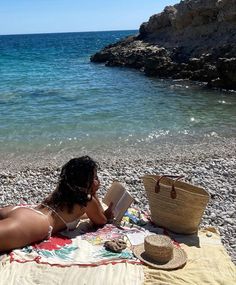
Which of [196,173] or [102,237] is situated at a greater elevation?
[102,237]


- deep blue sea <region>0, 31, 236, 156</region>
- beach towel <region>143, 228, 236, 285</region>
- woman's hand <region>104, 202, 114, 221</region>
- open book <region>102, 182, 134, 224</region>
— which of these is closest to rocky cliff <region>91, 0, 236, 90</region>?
deep blue sea <region>0, 31, 236, 156</region>

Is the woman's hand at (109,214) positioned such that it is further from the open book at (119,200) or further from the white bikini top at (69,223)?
the white bikini top at (69,223)

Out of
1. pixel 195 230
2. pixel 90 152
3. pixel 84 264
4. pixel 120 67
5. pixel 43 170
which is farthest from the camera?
pixel 120 67

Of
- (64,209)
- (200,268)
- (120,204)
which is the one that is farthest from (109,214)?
(200,268)

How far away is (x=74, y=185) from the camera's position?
539 centimetres

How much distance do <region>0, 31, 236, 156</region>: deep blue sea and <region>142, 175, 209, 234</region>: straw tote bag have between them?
5.94 metres

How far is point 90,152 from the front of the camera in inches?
460

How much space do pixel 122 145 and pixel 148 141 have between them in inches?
31.9

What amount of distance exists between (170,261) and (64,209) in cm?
135

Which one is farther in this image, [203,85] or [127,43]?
[127,43]

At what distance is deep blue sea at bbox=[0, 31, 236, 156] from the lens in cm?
1281

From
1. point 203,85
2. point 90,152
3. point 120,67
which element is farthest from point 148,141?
point 120,67

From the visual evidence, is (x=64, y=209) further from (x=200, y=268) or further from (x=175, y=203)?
(x=200, y=268)

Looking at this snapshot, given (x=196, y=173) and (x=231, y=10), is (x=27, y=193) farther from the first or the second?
(x=231, y=10)
